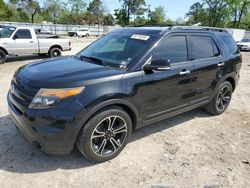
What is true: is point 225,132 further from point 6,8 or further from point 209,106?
point 6,8

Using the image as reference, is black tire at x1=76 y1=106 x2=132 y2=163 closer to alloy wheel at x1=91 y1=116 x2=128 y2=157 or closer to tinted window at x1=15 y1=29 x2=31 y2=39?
alloy wheel at x1=91 y1=116 x2=128 y2=157

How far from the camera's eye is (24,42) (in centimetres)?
1232

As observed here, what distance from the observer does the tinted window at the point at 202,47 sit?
464 cm

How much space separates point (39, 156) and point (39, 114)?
2.94 ft

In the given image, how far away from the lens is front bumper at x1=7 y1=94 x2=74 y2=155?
122 inches

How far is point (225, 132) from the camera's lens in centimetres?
483

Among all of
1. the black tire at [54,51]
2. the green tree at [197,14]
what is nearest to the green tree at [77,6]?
the green tree at [197,14]

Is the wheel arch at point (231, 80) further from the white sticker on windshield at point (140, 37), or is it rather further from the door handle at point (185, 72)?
the white sticker on windshield at point (140, 37)

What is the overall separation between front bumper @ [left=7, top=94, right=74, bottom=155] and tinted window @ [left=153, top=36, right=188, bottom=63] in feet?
5.74

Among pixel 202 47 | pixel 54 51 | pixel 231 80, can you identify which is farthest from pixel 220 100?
pixel 54 51

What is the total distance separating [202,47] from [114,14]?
248 ft

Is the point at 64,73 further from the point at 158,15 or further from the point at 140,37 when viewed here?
the point at 158,15

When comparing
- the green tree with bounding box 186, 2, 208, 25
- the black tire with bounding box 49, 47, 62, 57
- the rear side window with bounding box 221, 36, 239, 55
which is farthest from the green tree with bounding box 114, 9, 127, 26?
the rear side window with bounding box 221, 36, 239, 55

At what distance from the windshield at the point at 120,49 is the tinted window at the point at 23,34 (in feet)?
28.9
